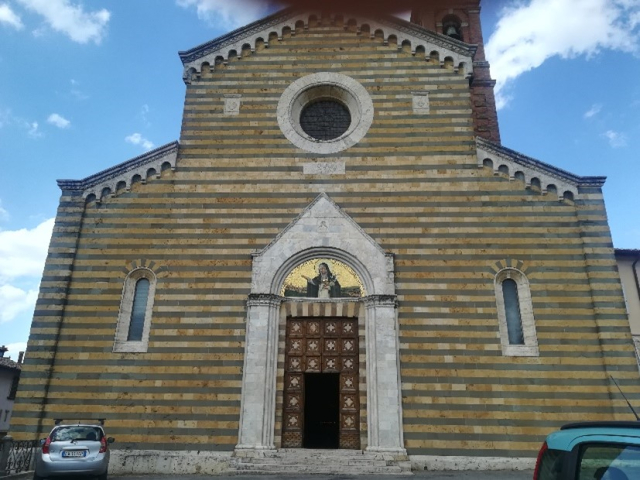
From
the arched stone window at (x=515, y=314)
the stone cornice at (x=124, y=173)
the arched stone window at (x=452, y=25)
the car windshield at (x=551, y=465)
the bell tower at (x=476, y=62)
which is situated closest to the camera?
the car windshield at (x=551, y=465)

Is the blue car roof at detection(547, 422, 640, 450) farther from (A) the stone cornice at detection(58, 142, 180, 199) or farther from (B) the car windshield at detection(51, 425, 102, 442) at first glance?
(A) the stone cornice at detection(58, 142, 180, 199)

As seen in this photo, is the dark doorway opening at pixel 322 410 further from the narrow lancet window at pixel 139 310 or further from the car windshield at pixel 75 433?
the car windshield at pixel 75 433

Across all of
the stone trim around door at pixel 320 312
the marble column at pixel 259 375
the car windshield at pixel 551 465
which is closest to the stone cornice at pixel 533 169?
the stone trim around door at pixel 320 312

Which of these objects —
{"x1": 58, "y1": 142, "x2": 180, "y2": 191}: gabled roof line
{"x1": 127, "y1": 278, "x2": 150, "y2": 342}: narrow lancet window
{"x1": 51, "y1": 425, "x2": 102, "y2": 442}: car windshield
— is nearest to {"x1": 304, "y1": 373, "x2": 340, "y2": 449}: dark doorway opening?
{"x1": 127, "y1": 278, "x2": 150, "y2": 342}: narrow lancet window

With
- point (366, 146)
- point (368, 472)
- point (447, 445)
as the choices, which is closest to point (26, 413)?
point (368, 472)

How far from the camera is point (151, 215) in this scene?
15555 millimetres

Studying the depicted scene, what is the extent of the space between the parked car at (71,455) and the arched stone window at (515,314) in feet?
34.0

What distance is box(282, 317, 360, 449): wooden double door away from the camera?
44.5 ft

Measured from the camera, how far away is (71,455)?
11.0 meters

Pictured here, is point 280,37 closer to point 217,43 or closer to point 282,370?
point 217,43

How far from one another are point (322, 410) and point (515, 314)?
629 cm

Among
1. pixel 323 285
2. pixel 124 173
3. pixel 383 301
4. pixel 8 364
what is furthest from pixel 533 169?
pixel 8 364

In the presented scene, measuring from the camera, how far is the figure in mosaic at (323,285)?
14773 millimetres

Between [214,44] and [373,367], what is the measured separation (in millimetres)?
12093
